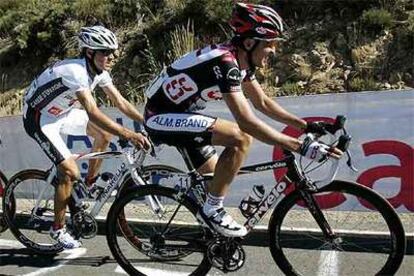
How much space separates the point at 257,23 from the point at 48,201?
2.90 m

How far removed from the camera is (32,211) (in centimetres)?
617

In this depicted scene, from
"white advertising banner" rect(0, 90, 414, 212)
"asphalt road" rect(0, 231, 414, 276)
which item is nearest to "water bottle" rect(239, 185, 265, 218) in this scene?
"asphalt road" rect(0, 231, 414, 276)

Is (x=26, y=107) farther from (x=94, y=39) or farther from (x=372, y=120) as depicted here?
(x=372, y=120)

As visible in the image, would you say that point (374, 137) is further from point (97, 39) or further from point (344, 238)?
point (97, 39)

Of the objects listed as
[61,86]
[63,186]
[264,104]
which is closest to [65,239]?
[63,186]

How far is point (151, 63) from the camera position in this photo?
1214 centimetres

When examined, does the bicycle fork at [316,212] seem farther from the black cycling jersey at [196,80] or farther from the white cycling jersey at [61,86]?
the white cycling jersey at [61,86]

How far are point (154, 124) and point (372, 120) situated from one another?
2.52 m

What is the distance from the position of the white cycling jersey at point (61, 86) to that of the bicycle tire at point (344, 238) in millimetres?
1990

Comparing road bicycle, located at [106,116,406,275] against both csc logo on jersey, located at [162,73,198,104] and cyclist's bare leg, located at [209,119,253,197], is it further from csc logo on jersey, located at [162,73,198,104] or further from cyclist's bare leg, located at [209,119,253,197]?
csc logo on jersey, located at [162,73,198,104]

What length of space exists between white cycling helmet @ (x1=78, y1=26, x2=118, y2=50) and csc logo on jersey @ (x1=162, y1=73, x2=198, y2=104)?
970mm

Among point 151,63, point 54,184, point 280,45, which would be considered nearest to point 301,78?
point 280,45

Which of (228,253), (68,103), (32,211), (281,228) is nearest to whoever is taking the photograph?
(228,253)

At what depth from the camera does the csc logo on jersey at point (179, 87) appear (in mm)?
4680
